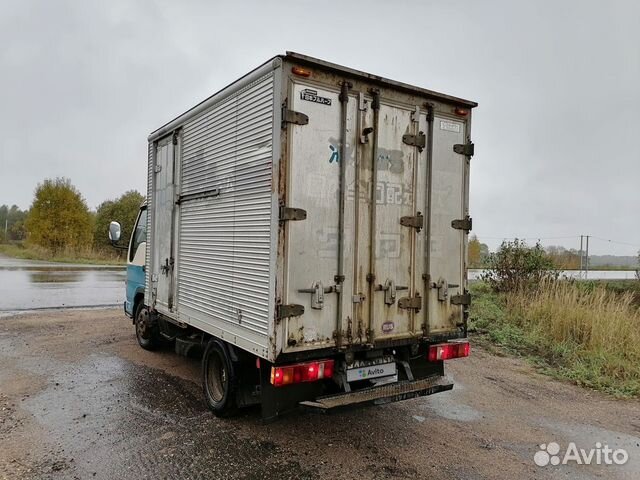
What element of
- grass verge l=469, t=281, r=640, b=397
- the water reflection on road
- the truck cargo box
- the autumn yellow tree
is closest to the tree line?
the autumn yellow tree

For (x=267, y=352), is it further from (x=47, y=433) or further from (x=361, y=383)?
(x=47, y=433)

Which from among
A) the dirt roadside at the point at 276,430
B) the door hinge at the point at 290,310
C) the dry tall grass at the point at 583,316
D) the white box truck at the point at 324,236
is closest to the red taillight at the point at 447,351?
the white box truck at the point at 324,236

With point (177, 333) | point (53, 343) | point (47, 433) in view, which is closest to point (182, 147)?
point (177, 333)

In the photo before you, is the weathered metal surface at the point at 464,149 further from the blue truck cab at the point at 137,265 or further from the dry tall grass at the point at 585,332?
the blue truck cab at the point at 137,265

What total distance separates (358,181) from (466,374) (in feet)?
12.8

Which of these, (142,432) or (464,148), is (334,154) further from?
(142,432)

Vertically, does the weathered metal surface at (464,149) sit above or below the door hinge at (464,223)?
above

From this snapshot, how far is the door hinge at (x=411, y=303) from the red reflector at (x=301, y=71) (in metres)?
2.11

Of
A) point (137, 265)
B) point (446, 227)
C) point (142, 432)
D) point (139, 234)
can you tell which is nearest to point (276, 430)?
point (142, 432)

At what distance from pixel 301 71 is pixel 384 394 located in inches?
109

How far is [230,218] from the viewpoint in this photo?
13.4 feet

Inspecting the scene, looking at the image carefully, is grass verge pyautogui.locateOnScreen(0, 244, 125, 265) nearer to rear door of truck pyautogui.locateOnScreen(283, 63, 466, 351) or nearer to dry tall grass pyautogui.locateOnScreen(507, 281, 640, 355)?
dry tall grass pyautogui.locateOnScreen(507, 281, 640, 355)

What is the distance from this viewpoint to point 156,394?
509 centimetres

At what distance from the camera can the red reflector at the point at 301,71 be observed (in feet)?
11.4
